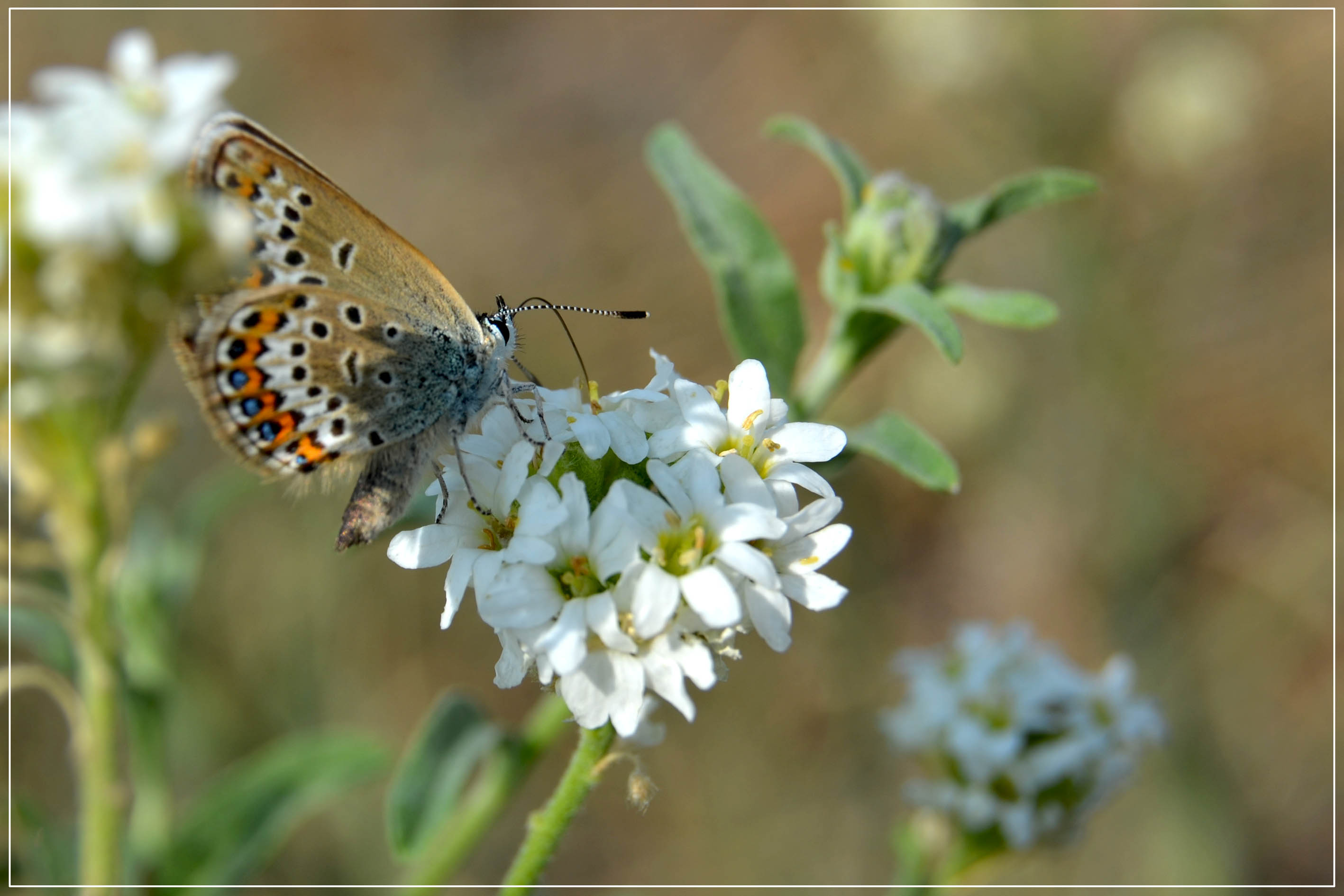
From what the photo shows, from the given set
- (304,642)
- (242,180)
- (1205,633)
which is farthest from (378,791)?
(1205,633)

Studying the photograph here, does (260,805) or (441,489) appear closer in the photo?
(441,489)

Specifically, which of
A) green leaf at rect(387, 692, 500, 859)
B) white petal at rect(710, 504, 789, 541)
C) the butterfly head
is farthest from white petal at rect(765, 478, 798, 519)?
green leaf at rect(387, 692, 500, 859)

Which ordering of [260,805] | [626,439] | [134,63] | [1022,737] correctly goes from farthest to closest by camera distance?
[1022,737] → [260,805] → [134,63] → [626,439]

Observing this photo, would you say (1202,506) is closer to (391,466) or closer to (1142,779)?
(1142,779)

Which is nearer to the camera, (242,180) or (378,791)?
(242,180)

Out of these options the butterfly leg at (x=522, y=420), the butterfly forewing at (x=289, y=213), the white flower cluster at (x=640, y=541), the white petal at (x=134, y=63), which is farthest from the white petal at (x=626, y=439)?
the white petal at (x=134, y=63)

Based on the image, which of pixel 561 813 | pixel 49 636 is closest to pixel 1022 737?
pixel 561 813

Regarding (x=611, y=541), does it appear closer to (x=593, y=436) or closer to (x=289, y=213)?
(x=593, y=436)
